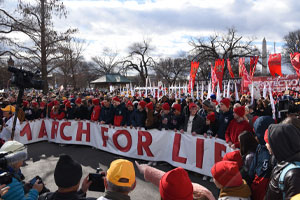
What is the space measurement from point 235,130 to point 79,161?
4617 millimetres

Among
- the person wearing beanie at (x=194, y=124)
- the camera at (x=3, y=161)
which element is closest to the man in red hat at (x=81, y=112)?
the person wearing beanie at (x=194, y=124)

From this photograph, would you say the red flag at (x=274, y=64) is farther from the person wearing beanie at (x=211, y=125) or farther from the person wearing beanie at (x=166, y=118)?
the person wearing beanie at (x=166, y=118)

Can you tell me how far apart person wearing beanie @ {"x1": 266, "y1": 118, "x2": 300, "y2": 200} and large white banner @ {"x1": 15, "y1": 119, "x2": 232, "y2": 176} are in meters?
2.89

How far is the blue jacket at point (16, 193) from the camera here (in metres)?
2.15

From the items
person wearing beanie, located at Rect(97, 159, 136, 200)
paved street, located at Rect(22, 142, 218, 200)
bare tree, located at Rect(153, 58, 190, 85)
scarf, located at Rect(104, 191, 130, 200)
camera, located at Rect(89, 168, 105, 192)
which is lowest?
paved street, located at Rect(22, 142, 218, 200)

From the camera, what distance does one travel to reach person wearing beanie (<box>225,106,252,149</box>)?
15.4ft

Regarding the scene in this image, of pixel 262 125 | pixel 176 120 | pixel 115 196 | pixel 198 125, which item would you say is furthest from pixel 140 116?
pixel 115 196

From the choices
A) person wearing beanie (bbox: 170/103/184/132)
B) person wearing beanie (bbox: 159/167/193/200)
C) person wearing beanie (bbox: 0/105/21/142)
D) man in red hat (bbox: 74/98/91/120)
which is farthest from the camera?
man in red hat (bbox: 74/98/91/120)

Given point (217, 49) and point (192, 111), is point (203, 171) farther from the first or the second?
point (217, 49)

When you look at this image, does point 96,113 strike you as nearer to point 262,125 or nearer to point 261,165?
point 262,125

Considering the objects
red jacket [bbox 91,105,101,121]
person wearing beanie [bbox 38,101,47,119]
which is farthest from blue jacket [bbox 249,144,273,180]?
person wearing beanie [bbox 38,101,47,119]

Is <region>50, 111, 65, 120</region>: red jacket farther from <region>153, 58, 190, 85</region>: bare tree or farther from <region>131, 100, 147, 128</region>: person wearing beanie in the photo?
<region>153, 58, 190, 85</region>: bare tree

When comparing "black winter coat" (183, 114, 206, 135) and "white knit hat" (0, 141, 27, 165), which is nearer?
"white knit hat" (0, 141, 27, 165)

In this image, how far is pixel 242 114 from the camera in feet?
15.6
